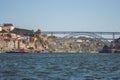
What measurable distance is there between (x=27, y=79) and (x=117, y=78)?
8.55m

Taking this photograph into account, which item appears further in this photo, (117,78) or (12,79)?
(117,78)

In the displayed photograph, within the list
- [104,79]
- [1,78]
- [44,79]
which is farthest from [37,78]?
[104,79]

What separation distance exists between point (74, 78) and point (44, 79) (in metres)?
3.11

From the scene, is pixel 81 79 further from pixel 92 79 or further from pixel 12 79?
pixel 12 79

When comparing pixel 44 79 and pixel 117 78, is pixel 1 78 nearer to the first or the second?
pixel 44 79

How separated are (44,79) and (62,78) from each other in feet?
6.59

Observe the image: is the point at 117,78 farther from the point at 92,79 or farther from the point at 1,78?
the point at 1,78

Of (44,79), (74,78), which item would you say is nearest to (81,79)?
(74,78)

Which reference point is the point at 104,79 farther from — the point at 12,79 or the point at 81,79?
the point at 12,79

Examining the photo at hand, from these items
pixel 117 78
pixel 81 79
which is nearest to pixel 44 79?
pixel 81 79

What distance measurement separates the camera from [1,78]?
35719 millimetres

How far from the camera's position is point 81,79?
3703 cm

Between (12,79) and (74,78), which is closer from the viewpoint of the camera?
(12,79)

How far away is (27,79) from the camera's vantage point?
1416 inches
